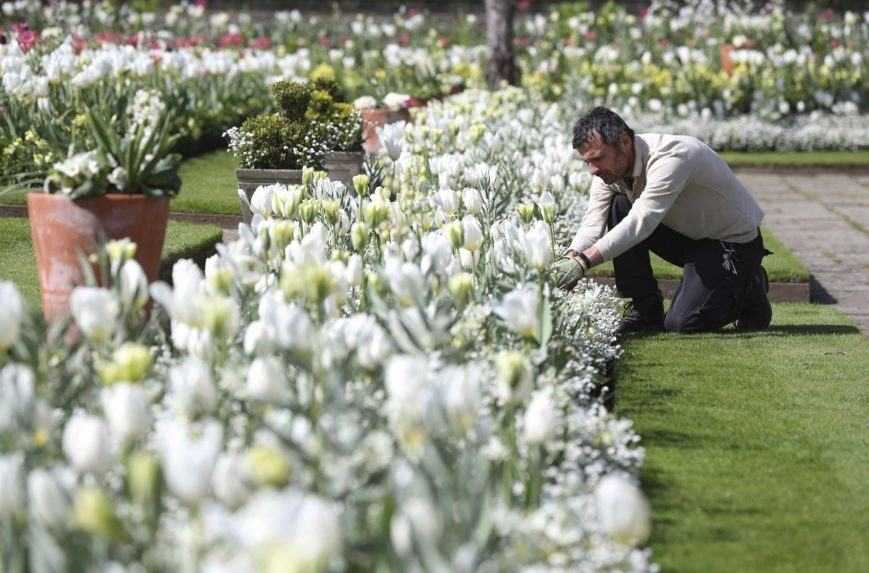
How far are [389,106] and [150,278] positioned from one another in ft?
22.3

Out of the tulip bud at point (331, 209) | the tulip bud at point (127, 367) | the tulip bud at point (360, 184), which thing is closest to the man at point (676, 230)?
Answer: the tulip bud at point (360, 184)

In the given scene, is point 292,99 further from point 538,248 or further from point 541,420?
point 541,420

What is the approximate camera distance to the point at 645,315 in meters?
7.30

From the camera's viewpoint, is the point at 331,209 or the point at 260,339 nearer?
the point at 260,339

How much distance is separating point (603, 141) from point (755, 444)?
5.14 feet

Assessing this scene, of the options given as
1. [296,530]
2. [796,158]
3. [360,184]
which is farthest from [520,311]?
[796,158]

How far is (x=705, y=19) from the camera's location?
68.4 feet

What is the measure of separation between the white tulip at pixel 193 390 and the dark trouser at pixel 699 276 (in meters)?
3.90

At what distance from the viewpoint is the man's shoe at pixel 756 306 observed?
23.5 ft

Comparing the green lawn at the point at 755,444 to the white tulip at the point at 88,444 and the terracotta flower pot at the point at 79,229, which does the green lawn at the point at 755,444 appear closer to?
the white tulip at the point at 88,444

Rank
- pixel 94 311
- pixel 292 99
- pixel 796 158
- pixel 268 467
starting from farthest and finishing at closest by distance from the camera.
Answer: pixel 796 158
pixel 292 99
pixel 94 311
pixel 268 467

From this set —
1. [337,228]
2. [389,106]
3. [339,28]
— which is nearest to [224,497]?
[337,228]

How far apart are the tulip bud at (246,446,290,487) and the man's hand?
3441 millimetres

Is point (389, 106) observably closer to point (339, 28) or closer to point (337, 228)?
point (337, 228)
